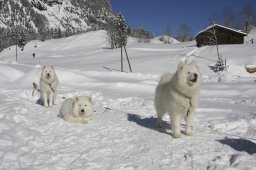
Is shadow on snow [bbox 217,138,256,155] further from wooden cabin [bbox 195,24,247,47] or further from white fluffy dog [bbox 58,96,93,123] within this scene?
wooden cabin [bbox 195,24,247,47]

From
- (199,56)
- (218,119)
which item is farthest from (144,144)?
(199,56)

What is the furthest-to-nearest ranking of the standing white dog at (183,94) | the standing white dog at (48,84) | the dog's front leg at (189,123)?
the standing white dog at (48,84), the dog's front leg at (189,123), the standing white dog at (183,94)

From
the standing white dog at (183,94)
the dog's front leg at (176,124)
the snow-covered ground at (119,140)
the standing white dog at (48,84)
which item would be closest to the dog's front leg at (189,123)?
the standing white dog at (183,94)

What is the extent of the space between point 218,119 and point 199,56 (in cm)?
4543

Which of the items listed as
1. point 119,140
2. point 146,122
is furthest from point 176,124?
point 146,122

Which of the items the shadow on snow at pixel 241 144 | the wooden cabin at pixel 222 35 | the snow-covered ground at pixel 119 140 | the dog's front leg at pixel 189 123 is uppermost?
the wooden cabin at pixel 222 35

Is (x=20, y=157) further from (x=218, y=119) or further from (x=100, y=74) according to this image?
(x=100, y=74)

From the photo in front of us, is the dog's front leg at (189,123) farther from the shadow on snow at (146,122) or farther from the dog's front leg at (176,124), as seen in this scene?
the shadow on snow at (146,122)

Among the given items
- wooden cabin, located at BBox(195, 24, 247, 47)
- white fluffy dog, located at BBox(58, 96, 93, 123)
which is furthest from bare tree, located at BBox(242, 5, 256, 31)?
white fluffy dog, located at BBox(58, 96, 93, 123)

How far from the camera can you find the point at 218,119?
34.1 ft

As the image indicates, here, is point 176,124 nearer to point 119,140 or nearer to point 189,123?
point 189,123

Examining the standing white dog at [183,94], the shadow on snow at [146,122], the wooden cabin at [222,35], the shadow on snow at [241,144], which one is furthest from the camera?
the wooden cabin at [222,35]

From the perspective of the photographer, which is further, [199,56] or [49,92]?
[199,56]

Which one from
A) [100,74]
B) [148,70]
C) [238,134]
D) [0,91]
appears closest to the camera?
[238,134]
